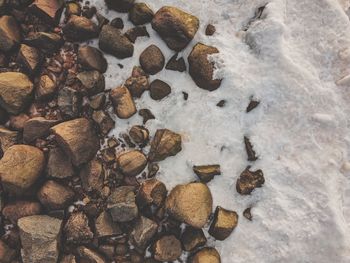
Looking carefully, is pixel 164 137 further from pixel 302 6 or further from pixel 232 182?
pixel 302 6

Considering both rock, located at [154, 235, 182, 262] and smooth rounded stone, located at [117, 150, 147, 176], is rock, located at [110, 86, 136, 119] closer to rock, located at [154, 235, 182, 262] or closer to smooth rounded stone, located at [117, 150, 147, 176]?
smooth rounded stone, located at [117, 150, 147, 176]

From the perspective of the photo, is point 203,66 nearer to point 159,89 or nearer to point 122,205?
point 159,89

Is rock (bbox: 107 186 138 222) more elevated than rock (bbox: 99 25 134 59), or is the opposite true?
rock (bbox: 99 25 134 59)

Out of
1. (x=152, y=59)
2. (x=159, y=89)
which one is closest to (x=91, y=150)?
(x=159, y=89)

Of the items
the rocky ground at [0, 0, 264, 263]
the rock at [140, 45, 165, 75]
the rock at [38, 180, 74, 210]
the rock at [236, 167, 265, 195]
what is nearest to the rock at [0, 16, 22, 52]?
the rocky ground at [0, 0, 264, 263]

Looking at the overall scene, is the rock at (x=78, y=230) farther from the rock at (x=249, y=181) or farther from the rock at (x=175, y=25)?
the rock at (x=175, y=25)

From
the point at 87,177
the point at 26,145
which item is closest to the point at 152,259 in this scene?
the point at 87,177
